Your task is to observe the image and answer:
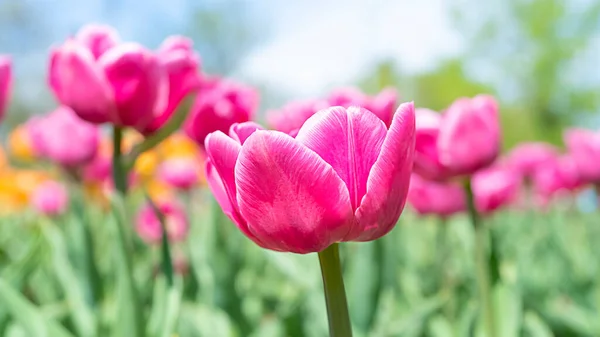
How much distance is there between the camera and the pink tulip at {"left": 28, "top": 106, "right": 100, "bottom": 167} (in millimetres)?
1445

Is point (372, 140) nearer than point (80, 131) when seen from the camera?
Yes

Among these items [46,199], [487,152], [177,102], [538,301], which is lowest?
[46,199]

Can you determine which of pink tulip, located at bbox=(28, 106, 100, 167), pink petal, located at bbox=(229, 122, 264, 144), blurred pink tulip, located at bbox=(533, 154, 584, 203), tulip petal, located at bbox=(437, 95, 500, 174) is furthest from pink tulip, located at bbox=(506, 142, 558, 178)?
pink petal, located at bbox=(229, 122, 264, 144)

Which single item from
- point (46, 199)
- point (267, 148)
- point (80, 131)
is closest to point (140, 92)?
point (267, 148)

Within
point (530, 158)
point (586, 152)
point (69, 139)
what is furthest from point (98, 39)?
point (530, 158)

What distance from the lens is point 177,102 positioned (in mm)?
687

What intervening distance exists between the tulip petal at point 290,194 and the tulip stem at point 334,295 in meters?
0.02

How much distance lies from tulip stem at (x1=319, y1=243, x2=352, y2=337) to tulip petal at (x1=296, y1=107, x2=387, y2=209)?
0.12 ft

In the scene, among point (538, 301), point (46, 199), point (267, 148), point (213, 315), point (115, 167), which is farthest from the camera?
point (46, 199)

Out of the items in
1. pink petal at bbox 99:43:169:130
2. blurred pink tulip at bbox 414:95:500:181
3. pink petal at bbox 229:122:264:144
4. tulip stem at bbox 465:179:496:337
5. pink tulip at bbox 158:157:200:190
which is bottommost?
pink tulip at bbox 158:157:200:190

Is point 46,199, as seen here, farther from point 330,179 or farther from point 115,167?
point 330,179

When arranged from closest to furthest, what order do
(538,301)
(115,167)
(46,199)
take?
(115,167) < (538,301) < (46,199)

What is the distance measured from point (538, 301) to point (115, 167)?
788 mm

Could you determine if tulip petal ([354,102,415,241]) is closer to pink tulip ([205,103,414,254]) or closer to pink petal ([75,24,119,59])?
pink tulip ([205,103,414,254])
